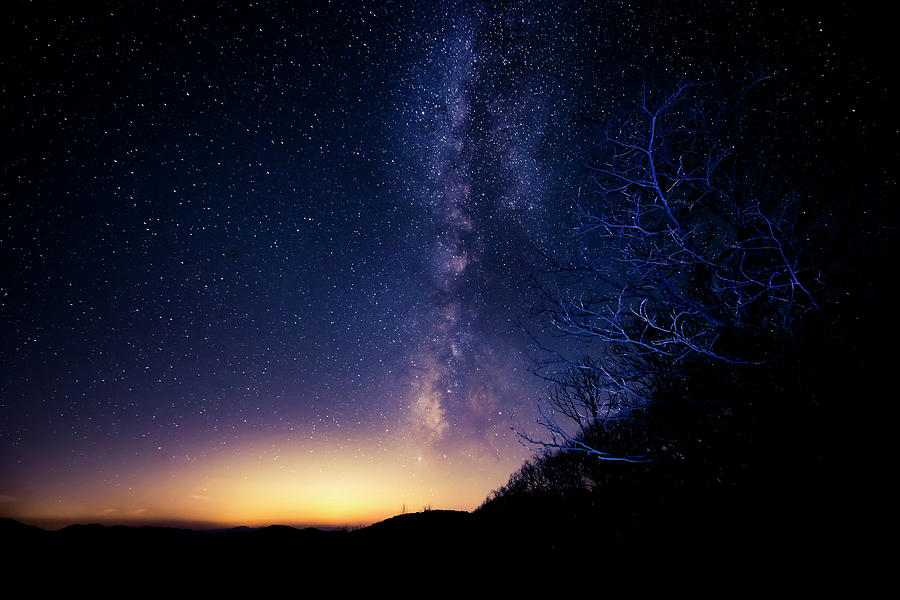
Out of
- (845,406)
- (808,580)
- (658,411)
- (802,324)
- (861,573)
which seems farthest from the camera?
(658,411)

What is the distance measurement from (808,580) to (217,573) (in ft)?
18.6

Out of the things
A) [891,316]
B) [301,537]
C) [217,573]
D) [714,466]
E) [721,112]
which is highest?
[721,112]

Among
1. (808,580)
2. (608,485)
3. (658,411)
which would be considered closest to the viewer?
(808,580)

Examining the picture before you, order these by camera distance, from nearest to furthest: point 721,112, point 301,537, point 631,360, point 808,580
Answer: point 808,580 < point 721,112 < point 301,537 < point 631,360

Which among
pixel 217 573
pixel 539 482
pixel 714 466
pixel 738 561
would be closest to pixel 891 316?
pixel 714 466

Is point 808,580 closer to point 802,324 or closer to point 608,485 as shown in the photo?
point 802,324

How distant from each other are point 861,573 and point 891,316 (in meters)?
2.75

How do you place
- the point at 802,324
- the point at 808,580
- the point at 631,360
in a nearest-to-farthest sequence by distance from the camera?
the point at 808,580 → the point at 802,324 → the point at 631,360

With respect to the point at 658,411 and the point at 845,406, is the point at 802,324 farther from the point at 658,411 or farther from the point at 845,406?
the point at 658,411

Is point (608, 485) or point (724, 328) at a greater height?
point (724, 328)

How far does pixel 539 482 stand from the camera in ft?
42.3

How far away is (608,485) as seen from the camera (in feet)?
22.8

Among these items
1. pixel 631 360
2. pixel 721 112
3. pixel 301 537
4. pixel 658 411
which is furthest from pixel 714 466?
pixel 301 537

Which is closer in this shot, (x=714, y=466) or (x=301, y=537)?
(x=714, y=466)
